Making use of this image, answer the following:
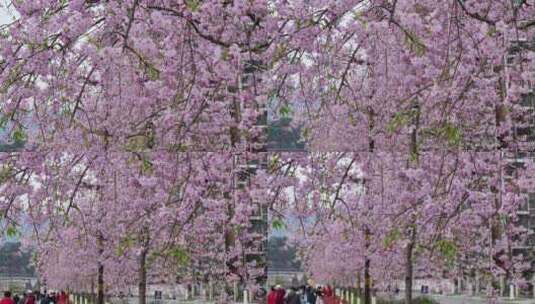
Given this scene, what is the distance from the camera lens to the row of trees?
7.13 metres

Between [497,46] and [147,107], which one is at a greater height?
[497,46]

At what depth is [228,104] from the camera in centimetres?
962

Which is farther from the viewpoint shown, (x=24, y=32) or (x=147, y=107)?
(x=147, y=107)

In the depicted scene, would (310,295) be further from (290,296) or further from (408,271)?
(408,271)

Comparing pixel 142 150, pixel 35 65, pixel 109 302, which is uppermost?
pixel 35 65

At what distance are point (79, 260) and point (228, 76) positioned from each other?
15232 millimetres

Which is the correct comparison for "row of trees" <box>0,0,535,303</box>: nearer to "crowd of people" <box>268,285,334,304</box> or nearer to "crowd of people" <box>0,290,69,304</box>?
"crowd of people" <box>268,285,334,304</box>

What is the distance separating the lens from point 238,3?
805 centimetres

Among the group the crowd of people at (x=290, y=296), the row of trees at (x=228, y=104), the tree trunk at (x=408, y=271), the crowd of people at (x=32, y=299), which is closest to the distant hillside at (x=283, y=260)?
the crowd of people at (x=290, y=296)

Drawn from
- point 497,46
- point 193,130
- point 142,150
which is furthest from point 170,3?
point 497,46

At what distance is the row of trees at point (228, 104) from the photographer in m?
7.13

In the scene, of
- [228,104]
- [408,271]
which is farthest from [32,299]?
[228,104]

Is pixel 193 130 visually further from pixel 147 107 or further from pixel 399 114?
pixel 399 114

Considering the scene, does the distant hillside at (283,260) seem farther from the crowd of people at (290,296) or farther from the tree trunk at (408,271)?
the tree trunk at (408,271)
